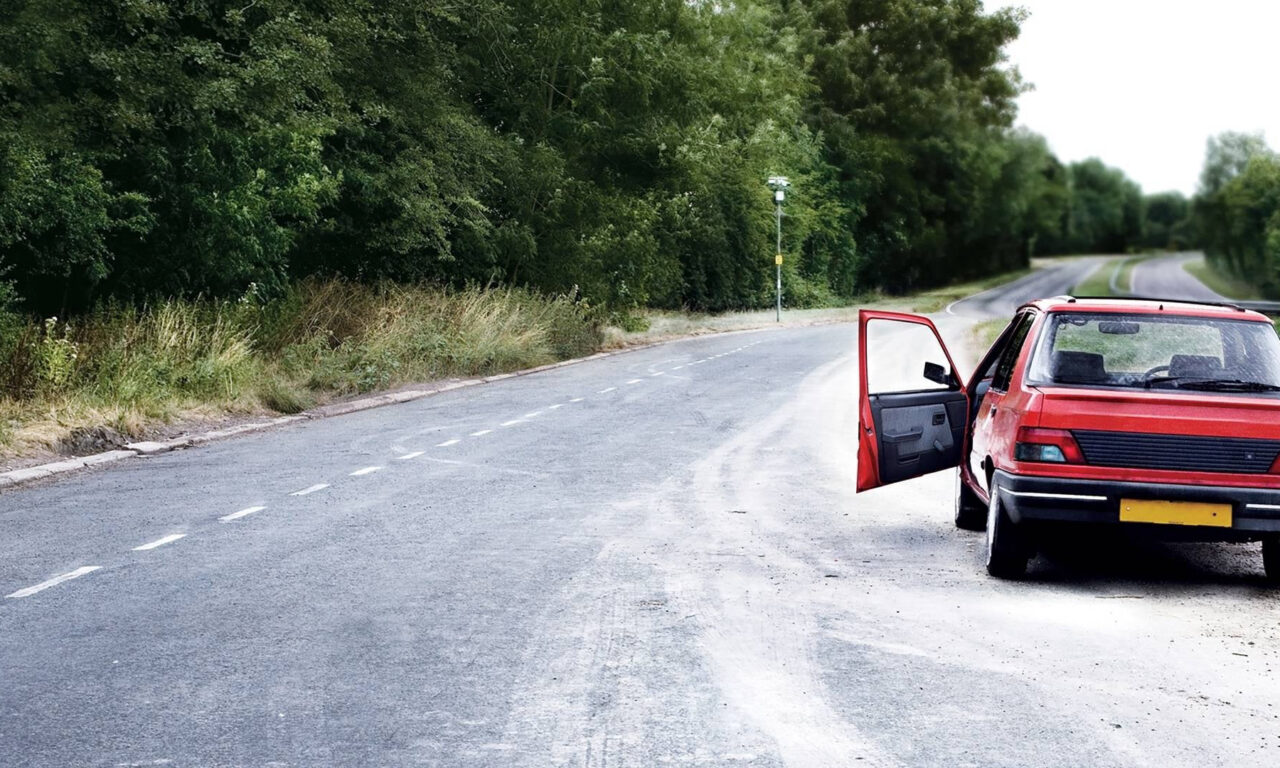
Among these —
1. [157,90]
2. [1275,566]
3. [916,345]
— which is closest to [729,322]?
[916,345]

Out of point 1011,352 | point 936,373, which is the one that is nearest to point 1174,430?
point 1011,352

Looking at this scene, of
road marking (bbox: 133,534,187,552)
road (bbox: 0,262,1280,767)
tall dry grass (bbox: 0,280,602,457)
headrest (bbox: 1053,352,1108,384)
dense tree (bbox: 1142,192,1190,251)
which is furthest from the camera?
dense tree (bbox: 1142,192,1190,251)

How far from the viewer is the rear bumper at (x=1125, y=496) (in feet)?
25.5

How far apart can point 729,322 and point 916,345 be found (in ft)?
50.3

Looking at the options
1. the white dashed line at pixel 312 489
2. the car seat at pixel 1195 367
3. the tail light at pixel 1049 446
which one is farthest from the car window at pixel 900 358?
A: the tail light at pixel 1049 446

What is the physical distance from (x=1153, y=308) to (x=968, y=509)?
2010 millimetres

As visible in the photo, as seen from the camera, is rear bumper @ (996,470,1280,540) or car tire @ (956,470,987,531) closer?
rear bumper @ (996,470,1280,540)

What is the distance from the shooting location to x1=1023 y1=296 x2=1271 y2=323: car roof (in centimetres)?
873

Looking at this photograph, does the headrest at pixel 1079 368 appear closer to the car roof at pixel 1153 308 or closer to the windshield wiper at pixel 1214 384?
the windshield wiper at pixel 1214 384

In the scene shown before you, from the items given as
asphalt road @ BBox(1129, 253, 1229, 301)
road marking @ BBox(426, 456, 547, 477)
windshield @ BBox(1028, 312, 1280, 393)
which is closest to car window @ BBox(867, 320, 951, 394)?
road marking @ BBox(426, 456, 547, 477)

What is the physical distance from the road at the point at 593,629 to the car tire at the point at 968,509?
7.4 inches

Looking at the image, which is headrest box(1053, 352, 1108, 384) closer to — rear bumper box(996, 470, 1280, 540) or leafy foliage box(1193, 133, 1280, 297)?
rear bumper box(996, 470, 1280, 540)

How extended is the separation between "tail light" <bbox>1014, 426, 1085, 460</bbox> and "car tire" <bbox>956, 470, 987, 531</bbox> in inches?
73.5

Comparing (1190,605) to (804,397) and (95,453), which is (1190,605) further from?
(804,397)
